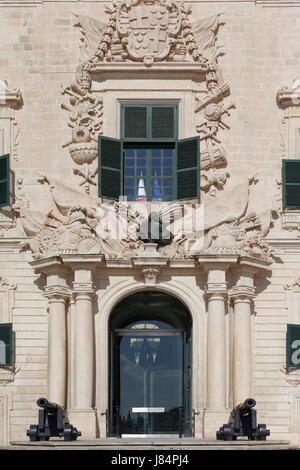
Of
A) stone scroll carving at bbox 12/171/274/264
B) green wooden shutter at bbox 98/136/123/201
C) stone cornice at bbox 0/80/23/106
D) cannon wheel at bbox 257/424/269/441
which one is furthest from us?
stone cornice at bbox 0/80/23/106

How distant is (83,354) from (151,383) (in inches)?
100

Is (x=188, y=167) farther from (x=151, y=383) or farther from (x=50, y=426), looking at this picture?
(x=50, y=426)

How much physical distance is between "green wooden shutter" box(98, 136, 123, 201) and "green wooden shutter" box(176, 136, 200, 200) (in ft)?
4.77

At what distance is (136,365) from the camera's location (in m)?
39.5

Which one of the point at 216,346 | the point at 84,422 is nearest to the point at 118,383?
the point at 84,422

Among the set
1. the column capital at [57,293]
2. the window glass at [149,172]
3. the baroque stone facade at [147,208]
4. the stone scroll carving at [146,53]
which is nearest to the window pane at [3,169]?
the baroque stone facade at [147,208]

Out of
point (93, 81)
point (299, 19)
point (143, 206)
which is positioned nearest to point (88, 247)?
point (143, 206)

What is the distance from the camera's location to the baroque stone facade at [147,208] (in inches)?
1492

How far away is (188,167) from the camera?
3906 cm

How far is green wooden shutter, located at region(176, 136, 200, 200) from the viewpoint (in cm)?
3894

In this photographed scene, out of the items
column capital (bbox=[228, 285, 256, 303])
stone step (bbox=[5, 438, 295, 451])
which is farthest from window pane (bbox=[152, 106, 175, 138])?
stone step (bbox=[5, 438, 295, 451])

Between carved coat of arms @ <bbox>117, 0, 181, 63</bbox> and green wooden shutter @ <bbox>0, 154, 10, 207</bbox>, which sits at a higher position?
carved coat of arms @ <bbox>117, 0, 181, 63</bbox>

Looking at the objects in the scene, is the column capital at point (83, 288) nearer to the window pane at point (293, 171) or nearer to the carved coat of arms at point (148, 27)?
the window pane at point (293, 171)

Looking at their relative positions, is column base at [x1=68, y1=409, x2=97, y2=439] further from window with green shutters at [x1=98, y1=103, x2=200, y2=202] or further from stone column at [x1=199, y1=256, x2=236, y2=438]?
window with green shutters at [x1=98, y1=103, x2=200, y2=202]
